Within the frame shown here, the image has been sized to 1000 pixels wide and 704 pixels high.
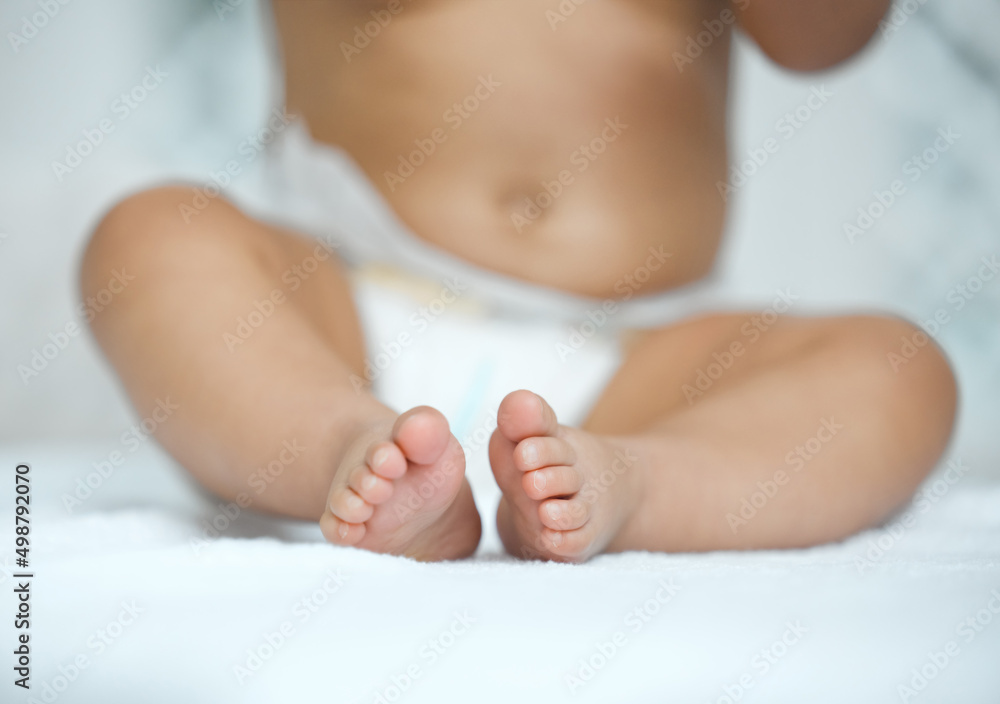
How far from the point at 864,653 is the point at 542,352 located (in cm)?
31

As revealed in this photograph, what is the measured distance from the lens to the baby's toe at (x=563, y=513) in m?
0.34

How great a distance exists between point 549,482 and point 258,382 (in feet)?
0.58

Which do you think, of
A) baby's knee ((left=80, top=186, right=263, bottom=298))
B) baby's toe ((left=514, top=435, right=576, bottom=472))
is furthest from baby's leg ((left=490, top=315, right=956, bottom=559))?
baby's knee ((left=80, top=186, right=263, bottom=298))

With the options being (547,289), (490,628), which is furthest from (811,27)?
(490,628)

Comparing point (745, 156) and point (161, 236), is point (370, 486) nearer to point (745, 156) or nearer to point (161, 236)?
point (161, 236)

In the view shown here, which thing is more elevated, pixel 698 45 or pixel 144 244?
pixel 698 45

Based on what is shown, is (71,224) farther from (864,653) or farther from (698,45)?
(864,653)

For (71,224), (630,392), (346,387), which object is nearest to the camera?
(346,387)

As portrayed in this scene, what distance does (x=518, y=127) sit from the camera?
60cm

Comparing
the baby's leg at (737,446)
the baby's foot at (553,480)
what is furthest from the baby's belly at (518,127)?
the baby's foot at (553,480)

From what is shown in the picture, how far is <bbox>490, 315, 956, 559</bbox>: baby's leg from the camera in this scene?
351mm

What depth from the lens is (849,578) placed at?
0.35 metres

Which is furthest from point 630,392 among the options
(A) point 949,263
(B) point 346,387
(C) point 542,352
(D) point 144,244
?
(A) point 949,263

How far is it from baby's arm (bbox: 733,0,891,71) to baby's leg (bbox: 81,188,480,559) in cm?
40
